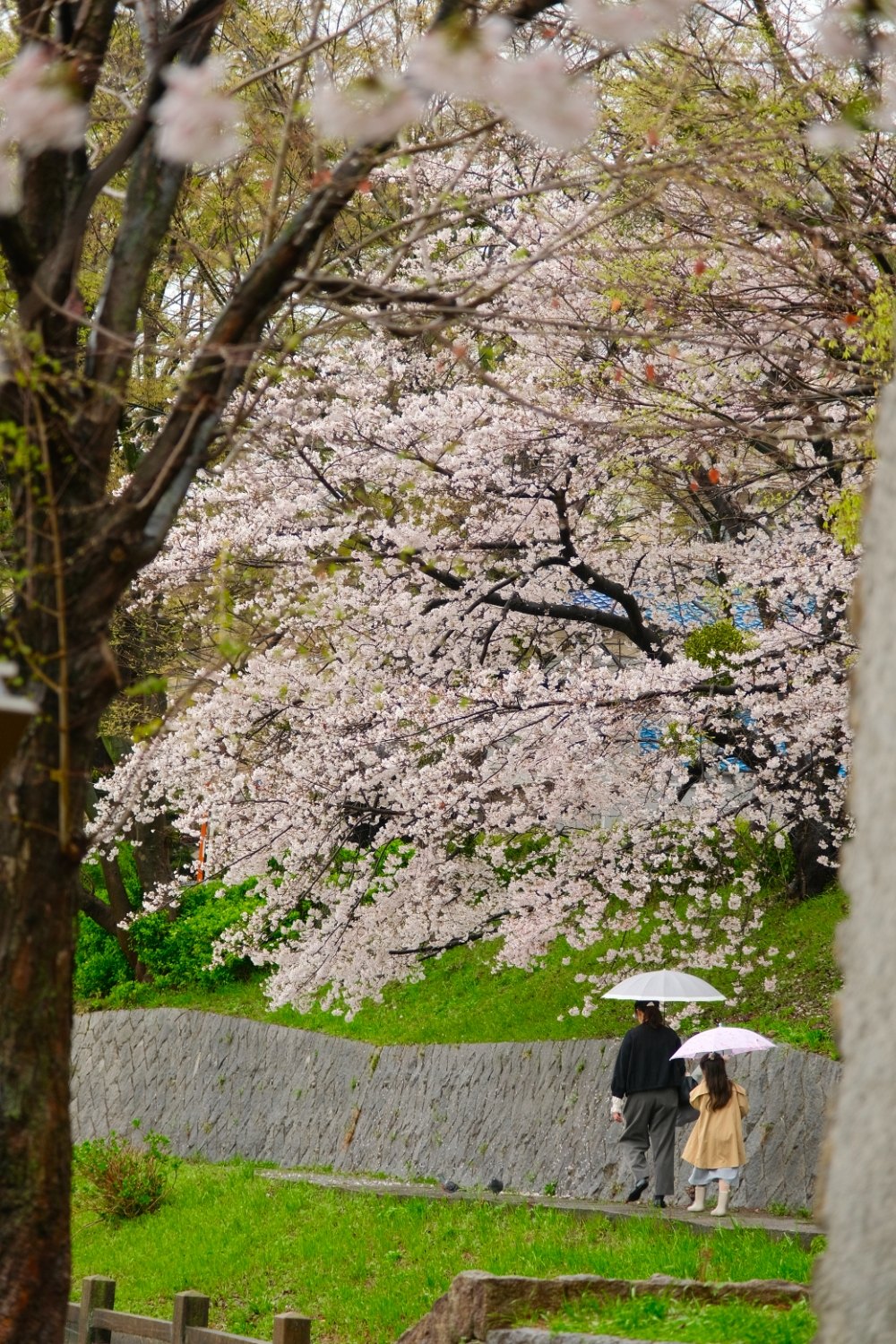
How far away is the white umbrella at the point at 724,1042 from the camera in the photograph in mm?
10992

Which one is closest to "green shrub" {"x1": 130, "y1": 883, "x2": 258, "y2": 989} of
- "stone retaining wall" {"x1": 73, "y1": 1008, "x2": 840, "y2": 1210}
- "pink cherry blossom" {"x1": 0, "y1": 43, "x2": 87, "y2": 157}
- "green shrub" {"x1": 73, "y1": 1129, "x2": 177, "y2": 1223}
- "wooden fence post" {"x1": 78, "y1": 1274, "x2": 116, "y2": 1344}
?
"stone retaining wall" {"x1": 73, "y1": 1008, "x2": 840, "y2": 1210}

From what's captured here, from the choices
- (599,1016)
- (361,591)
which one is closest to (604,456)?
(361,591)

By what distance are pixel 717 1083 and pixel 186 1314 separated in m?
5.10

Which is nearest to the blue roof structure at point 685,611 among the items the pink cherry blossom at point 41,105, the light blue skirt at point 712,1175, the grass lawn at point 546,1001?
the grass lawn at point 546,1001

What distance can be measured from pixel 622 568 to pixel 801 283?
19.3ft

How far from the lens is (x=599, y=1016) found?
15.1m

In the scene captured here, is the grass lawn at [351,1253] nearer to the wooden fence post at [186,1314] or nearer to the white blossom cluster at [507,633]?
the wooden fence post at [186,1314]

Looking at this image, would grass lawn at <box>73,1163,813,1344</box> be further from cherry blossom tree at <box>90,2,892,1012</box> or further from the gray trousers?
cherry blossom tree at <box>90,2,892,1012</box>

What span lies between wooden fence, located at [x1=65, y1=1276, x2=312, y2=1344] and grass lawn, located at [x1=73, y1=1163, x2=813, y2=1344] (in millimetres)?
1643

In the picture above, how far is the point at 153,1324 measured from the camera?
7633 mm

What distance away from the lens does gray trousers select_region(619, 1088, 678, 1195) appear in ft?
38.2

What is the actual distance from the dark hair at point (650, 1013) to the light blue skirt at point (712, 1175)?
3.85ft

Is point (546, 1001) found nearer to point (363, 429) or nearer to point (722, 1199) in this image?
point (722, 1199)

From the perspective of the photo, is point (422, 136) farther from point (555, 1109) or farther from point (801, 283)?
point (555, 1109)
